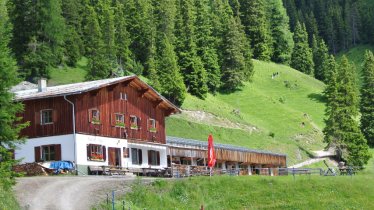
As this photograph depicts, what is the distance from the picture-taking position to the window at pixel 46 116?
169 feet

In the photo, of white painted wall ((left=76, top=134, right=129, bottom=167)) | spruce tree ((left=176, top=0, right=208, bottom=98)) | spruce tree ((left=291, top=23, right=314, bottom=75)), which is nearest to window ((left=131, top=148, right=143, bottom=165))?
white painted wall ((left=76, top=134, right=129, bottom=167))

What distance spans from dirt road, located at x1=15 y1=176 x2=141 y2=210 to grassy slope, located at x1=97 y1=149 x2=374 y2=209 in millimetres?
1283

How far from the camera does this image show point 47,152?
51094 mm

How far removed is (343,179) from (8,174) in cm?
2721

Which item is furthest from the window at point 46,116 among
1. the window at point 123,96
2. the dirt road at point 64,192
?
the dirt road at point 64,192

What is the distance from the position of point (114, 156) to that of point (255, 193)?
14.3 meters

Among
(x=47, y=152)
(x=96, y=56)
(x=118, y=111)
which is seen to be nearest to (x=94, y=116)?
(x=118, y=111)

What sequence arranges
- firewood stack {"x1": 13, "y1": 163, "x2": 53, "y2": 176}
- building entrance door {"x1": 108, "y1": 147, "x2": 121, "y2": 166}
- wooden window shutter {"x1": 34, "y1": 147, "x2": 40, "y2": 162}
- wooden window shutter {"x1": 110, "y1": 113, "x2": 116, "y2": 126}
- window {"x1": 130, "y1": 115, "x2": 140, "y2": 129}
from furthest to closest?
window {"x1": 130, "y1": 115, "x2": 140, "y2": 129} → wooden window shutter {"x1": 110, "y1": 113, "x2": 116, "y2": 126} → building entrance door {"x1": 108, "y1": 147, "x2": 121, "y2": 166} → wooden window shutter {"x1": 34, "y1": 147, "x2": 40, "y2": 162} → firewood stack {"x1": 13, "y1": 163, "x2": 53, "y2": 176}

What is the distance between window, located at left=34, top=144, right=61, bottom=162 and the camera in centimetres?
5062

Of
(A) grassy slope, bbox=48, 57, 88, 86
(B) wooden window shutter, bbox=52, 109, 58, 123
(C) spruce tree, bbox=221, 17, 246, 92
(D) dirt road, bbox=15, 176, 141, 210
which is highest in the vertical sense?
(C) spruce tree, bbox=221, 17, 246, 92

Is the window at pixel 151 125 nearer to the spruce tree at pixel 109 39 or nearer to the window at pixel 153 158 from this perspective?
the window at pixel 153 158

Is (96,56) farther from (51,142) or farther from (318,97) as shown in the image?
(318,97)

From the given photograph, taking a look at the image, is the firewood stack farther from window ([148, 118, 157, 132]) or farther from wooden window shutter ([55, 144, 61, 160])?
window ([148, 118, 157, 132])

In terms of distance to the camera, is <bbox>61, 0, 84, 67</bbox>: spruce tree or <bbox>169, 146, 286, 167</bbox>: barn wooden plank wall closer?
<bbox>169, 146, 286, 167</bbox>: barn wooden plank wall
